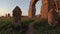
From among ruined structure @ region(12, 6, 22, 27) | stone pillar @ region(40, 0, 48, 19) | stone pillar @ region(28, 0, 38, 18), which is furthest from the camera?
stone pillar @ region(28, 0, 38, 18)

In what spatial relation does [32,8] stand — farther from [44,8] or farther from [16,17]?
[16,17]

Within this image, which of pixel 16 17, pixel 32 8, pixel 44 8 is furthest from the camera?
pixel 32 8

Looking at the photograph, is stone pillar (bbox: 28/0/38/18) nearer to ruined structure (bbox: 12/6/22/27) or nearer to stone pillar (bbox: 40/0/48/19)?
stone pillar (bbox: 40/0/48/19)

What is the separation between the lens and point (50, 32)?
2816 cm

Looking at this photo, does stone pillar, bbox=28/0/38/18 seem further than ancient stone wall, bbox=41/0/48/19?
Yes

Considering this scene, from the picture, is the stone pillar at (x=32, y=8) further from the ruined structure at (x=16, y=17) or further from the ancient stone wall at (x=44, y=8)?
the ruined structure at (x=16, y=17)

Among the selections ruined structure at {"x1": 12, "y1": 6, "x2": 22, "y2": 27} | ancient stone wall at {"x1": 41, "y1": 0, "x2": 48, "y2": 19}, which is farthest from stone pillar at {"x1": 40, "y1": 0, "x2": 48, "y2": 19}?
ruined structure at {"x1": 12, "y1": 6, "x2": 22, "y2": 27}

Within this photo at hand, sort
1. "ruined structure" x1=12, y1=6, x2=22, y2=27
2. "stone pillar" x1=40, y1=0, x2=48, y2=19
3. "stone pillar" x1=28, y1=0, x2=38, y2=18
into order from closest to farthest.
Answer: "ruined structure" x1=12, y1=6, x2=22, y2=27 < "stone pillar" x1=40, y1=0, x2=48, y2=19 < "stone pillar" x1=28, y1=0, x2=38, y2=18

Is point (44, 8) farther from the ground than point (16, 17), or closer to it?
farther from the ground

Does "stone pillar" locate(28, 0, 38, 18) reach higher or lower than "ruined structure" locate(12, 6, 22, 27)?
higher

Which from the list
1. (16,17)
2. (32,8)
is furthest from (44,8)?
(16,17)

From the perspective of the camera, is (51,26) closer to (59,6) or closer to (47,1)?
(59,6)

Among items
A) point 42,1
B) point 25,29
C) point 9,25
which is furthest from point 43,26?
point 42,1

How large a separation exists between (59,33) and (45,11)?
16944 millimetres
